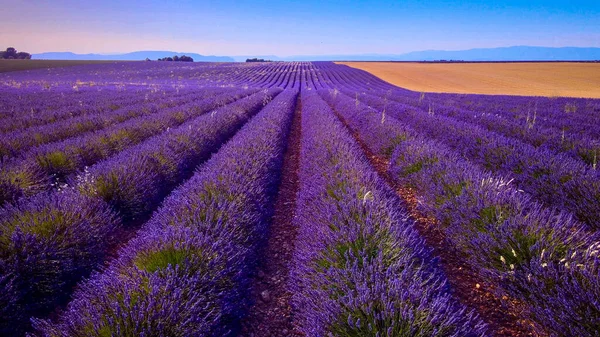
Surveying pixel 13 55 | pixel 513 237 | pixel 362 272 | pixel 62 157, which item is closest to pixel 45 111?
pixel 62 157

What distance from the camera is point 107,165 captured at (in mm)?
4035

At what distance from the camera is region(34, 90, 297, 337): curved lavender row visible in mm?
1567

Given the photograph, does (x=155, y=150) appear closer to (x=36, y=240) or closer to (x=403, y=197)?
(x=36, y=240)

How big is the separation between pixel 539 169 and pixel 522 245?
2.20m

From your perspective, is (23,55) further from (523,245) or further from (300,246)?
(523,245)

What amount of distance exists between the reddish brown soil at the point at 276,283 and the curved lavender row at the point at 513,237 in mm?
1549

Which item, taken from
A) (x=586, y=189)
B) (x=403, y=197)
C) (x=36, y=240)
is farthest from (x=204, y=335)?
(x=586, y=189)

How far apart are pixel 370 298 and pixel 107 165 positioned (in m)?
3.79

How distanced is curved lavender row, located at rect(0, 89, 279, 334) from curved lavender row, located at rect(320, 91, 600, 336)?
10.5 feet

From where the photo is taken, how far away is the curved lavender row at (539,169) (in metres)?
3.20

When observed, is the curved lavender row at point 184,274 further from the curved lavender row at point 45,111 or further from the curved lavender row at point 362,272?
the curved lavender row at point 45,111

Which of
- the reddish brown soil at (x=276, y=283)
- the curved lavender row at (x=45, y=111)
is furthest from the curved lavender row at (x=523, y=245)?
the curved lavender row at (x=45, y=111)

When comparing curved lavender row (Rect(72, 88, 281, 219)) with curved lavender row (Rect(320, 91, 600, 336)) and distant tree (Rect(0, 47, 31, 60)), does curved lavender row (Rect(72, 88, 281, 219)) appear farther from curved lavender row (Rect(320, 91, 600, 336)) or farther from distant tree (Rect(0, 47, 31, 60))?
distant tree (Rect(0, 47, 31, 60))

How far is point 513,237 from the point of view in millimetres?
2418
